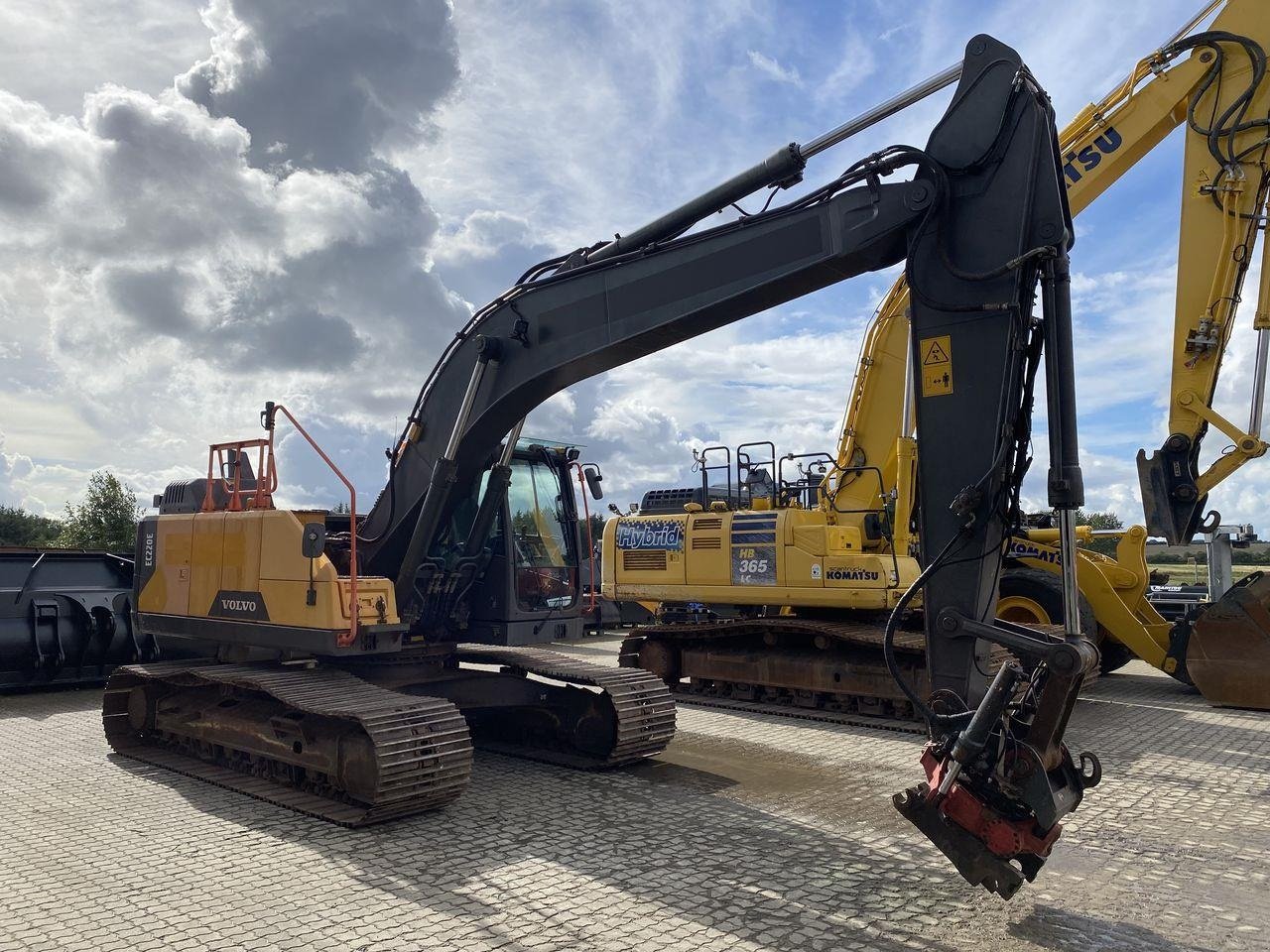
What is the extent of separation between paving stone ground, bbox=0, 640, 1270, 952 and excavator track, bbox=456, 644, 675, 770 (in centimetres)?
20

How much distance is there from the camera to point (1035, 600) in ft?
37.2

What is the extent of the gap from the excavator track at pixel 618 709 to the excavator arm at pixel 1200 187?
14.1 feet

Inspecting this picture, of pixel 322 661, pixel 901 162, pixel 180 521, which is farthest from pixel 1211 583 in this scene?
pixel 180 521

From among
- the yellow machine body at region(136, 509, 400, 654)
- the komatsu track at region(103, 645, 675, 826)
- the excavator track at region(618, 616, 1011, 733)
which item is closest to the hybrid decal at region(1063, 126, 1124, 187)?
the excavator track at region(618, 616, 1011, 733)

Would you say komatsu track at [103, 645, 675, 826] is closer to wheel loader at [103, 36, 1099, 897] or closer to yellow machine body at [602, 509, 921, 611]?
wheel loader at [103, 36, 1099, 897]

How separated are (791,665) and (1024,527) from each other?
9.97 feet

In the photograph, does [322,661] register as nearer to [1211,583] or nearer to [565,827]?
[565,827]

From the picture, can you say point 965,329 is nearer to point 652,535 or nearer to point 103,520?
point 652,535

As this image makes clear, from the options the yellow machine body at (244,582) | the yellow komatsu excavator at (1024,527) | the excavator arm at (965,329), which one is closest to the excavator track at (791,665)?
the yellow komatsu excavator at (1024,527)

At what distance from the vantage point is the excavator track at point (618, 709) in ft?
23.9

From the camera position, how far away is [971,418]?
4758 mm

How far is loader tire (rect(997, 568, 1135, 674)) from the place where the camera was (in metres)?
11.1

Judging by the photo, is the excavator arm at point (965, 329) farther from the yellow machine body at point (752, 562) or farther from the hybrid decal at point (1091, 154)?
the hybrid decal at point (1091, 154)

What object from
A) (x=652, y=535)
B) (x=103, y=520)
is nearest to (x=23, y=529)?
(x=103, y=520)
